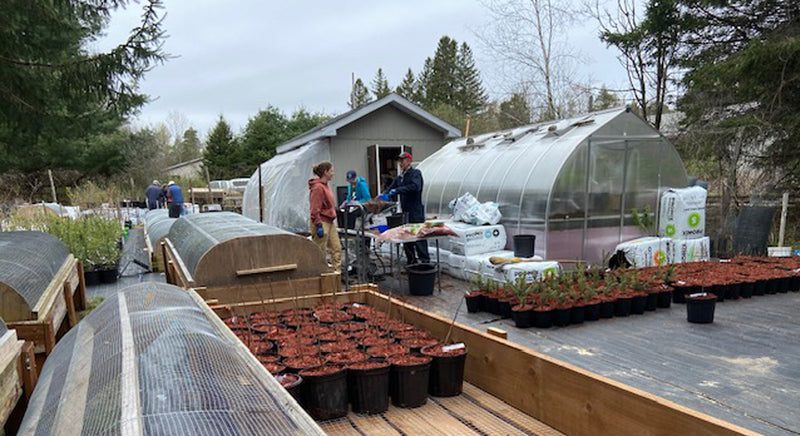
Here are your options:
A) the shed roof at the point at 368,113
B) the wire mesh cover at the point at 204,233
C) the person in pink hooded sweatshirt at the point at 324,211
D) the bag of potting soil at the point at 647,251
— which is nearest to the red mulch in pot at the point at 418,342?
the wire mesh cover at the point at 204,233

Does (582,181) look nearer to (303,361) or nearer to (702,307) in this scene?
(702,307)

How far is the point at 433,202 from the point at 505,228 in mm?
2688

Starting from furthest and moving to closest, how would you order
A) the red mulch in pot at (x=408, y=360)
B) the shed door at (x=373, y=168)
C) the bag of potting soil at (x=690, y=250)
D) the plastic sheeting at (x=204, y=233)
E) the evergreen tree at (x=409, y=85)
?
1. the evergreen tree at (x=409, y=85)
2. the shed door at (x=373, y=168)
3. the bag of potting soil at (x=690, y=250)
4. the plastic sheeting at (x=204, y=233)
5. the red mulch in pot at (x=408, y=360)

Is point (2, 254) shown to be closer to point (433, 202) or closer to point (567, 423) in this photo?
point (567, 423)

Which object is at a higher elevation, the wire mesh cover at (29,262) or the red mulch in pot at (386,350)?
the wire mesh cover at (29,262)

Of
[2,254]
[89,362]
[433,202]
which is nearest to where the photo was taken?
[89,362]

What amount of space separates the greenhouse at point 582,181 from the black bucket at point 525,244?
0.26m

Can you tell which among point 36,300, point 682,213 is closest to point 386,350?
point 36,300

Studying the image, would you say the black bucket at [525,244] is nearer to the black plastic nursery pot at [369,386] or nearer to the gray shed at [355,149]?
the black plastic nursery pot at [369,386]

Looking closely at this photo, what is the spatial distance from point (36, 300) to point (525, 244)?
576 centimetres

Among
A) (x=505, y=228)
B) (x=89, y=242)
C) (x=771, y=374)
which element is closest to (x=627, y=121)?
(x=505, y=228)

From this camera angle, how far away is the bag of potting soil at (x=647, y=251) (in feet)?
24.9

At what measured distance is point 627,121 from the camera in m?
7.78

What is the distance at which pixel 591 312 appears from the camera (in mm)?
5395
